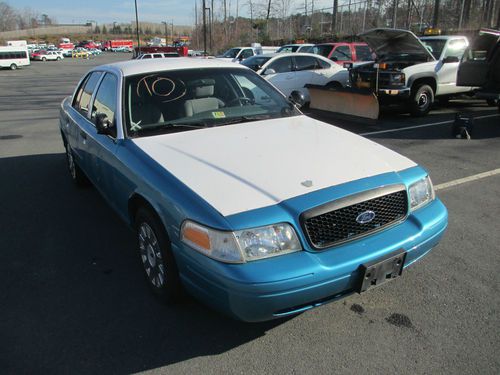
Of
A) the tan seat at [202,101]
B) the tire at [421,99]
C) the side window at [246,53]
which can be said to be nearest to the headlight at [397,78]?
the tire at [421,99]

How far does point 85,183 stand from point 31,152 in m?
2.94

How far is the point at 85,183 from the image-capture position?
18.6 feet

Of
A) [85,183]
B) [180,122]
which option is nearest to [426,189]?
[180,122]

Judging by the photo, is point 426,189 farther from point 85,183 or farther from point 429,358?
point 85,183

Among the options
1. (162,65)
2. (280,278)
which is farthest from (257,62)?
(280,278)

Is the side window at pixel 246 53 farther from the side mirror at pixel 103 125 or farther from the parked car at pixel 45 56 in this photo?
the parked car at pixel 45 56

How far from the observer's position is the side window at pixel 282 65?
11555mm

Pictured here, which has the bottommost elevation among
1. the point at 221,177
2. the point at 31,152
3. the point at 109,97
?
the point at 31,152

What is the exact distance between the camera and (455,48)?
35.5 feet

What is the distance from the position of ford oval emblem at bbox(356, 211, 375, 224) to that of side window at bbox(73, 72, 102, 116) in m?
3.37

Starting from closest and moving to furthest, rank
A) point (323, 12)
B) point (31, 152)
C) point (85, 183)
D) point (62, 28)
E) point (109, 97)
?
point (109, 97), point (85, 183), point (31, 152), point (323, 12), point (62, 28)

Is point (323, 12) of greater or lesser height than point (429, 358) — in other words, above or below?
above

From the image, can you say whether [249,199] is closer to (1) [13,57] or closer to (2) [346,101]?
(2) [346,101]

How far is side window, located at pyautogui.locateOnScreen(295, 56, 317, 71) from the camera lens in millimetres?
11617
